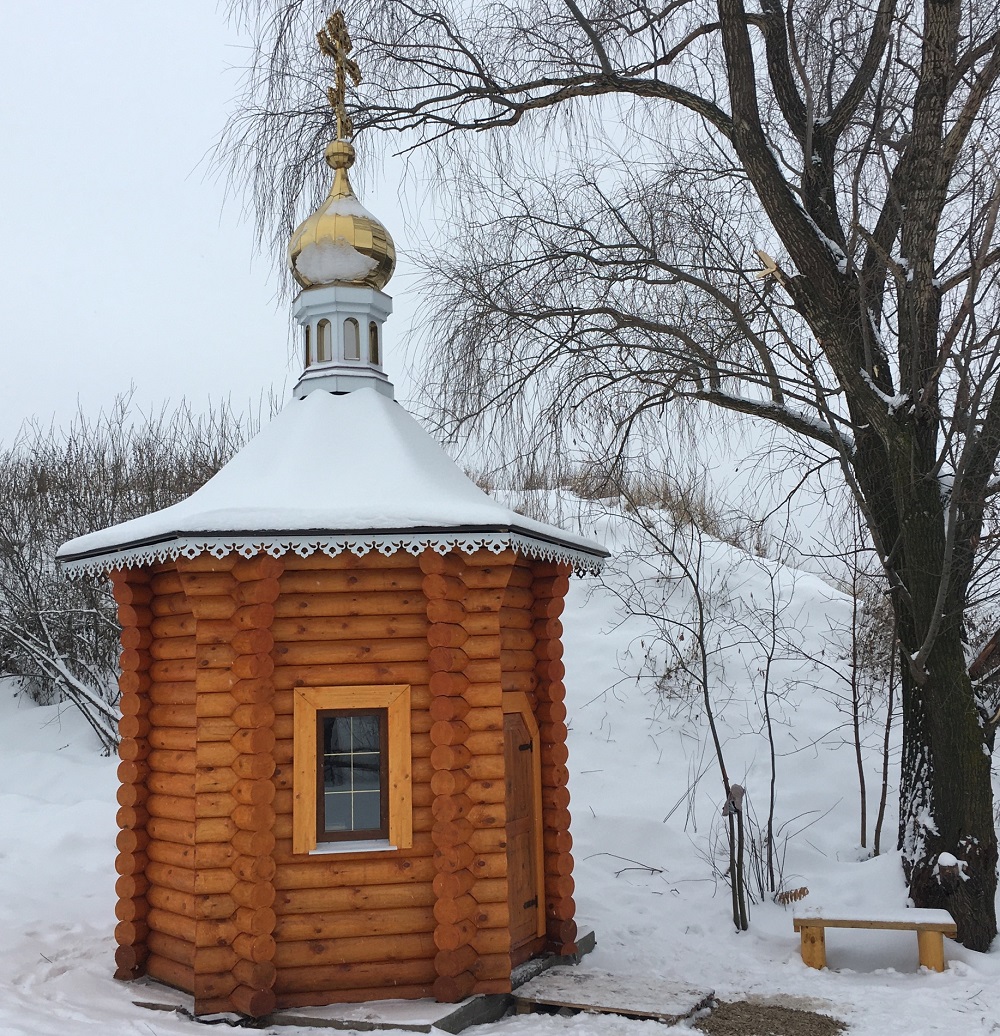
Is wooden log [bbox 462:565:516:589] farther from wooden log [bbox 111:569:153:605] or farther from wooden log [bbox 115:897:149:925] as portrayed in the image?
wooden log [bbox 115:897:149:925]

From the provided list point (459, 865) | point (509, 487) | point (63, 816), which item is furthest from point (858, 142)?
point (63, 816)

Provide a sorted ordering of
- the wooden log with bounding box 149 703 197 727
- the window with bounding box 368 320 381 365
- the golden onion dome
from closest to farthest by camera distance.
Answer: the wooden log with bounding box 149 703 197 727, the golden onion dome, the window with bounding box 368 320 381 365

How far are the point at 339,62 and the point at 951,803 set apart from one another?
749 cm

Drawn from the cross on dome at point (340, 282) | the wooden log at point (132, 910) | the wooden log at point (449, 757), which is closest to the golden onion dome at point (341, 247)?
the cross on dome at point (340, 282)

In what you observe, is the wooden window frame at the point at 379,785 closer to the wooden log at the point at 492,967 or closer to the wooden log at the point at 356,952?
the wooden log at the point at 356,952

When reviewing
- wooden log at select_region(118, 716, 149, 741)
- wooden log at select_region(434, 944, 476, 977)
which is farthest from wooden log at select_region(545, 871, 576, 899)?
wooden log at select_region(118, 716, 149, 741)

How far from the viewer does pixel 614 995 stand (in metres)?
6.41

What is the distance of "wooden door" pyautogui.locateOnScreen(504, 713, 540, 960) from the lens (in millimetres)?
7043

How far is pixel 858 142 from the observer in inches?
337

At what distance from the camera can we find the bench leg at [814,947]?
24.4 feet

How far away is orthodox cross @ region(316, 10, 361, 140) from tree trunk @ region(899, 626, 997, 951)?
625 centimetres

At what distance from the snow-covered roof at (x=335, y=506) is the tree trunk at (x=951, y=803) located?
277 cm

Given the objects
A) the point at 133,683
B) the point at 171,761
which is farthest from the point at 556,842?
the point at 133,683

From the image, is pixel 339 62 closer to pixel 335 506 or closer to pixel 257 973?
pixel 335 506
